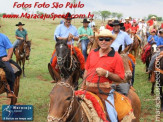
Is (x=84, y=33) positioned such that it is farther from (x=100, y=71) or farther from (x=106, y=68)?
(x=100, y=71)

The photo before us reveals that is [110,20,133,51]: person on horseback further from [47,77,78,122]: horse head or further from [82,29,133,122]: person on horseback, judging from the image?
[47,77,78,122]: horse head

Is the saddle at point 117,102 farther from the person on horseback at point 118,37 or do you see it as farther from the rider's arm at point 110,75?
the person on horseback at point 118,37

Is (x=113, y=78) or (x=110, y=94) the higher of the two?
(x=113, y=78)

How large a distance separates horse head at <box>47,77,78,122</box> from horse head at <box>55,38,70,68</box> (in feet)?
15.6

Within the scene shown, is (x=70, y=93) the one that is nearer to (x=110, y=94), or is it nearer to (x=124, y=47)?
(x=110, y=94)

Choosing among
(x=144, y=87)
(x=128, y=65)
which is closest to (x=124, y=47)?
(x=128, y=65)

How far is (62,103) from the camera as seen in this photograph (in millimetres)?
3150

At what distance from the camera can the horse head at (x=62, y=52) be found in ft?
26.5

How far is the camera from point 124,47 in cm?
864

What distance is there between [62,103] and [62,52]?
5143 millimetres

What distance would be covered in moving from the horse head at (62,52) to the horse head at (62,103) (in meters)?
4.75

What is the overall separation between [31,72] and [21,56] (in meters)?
1.47

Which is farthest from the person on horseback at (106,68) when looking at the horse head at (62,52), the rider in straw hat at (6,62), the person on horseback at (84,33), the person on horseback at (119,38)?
the person on horseback at (84,33)

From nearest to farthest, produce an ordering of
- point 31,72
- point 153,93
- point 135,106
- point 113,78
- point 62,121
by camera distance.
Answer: point 62,121 < point 113,78 < point 135,106 < point 153,93 < point 31,72
